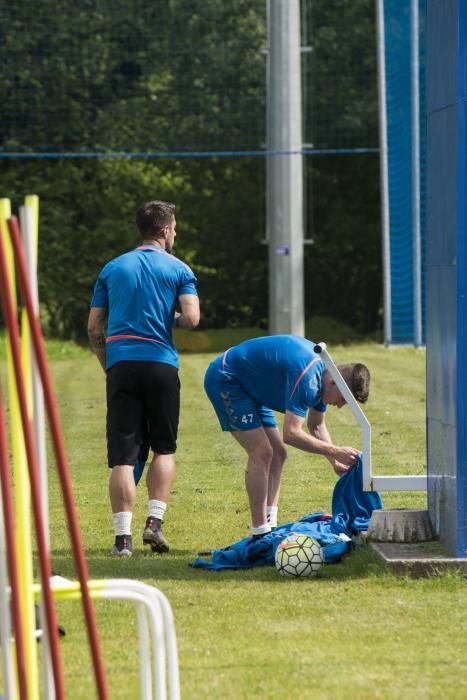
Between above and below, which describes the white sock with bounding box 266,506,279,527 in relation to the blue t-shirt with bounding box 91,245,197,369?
below

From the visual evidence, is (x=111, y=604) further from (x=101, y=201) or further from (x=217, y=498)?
(x=101, y=201)

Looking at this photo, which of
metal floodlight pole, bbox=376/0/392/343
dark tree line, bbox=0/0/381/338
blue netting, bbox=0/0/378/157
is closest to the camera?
metal floodlight pole, bbox=376/0/392/343

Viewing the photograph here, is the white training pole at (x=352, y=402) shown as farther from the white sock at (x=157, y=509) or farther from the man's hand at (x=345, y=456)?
the white sock at (x=157, y=509)

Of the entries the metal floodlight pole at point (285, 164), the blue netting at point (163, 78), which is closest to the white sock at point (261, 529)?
the metal floodlight pole at point (285, 164)

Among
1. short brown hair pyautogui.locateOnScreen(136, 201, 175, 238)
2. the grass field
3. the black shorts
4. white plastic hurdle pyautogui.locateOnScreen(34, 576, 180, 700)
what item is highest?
short brown hair pyautogui.locateOnScreen(136, 201, 175, 238)

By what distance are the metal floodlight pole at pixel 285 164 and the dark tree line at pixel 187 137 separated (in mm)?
8510

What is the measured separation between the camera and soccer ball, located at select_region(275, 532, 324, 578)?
276 inches

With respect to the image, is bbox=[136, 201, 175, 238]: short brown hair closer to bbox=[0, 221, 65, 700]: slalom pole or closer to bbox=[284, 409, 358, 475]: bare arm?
bbox=[284, 409, 358, 475]: bare arm

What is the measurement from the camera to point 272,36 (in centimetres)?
2573

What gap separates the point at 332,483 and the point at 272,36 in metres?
16.7

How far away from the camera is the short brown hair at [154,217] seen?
25.3 feet

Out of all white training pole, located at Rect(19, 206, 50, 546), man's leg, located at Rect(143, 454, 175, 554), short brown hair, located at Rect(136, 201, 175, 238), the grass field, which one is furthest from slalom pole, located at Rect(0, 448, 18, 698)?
short brown hair, located at Rect(136, 201, 175, 238)

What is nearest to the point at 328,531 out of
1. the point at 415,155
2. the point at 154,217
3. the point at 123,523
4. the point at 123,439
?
the point at 123,523

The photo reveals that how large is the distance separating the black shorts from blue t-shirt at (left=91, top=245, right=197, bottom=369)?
0.06 metres
